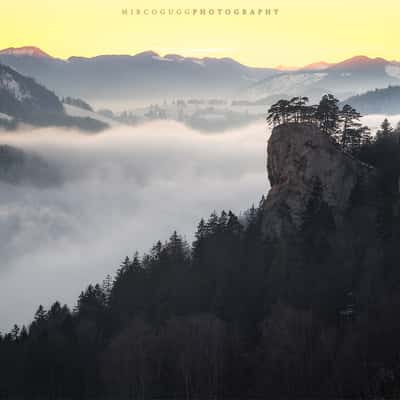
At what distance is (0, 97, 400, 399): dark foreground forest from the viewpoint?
73875 mm

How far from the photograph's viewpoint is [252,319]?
84.2 meters

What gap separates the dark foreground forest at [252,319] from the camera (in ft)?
242

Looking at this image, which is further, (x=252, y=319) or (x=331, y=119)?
(x=331, y=119)

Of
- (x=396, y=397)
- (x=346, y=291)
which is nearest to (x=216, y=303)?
(x=346, y=291)

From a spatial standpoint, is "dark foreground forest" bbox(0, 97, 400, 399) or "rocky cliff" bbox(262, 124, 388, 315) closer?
"dark foreground forest" bbox(0, 97, 400, 399)

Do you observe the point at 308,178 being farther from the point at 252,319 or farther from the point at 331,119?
the point at 252,319

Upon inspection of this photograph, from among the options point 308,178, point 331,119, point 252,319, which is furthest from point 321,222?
point 331,119

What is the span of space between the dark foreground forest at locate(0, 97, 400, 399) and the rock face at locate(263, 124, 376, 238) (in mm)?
1111

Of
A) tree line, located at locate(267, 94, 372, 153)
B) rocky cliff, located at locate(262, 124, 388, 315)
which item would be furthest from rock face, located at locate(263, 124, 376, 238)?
tree line, located at locate(267, 94, 372, 153)

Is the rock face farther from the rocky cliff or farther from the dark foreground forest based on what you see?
the dark foreground forest

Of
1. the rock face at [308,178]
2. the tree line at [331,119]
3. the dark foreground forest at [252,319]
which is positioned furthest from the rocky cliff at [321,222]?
the tree line at [331,119]

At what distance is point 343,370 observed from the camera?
70688mm

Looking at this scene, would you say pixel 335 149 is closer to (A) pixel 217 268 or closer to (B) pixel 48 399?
(A) pixel 217 268

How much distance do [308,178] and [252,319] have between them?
16541 millimetres
